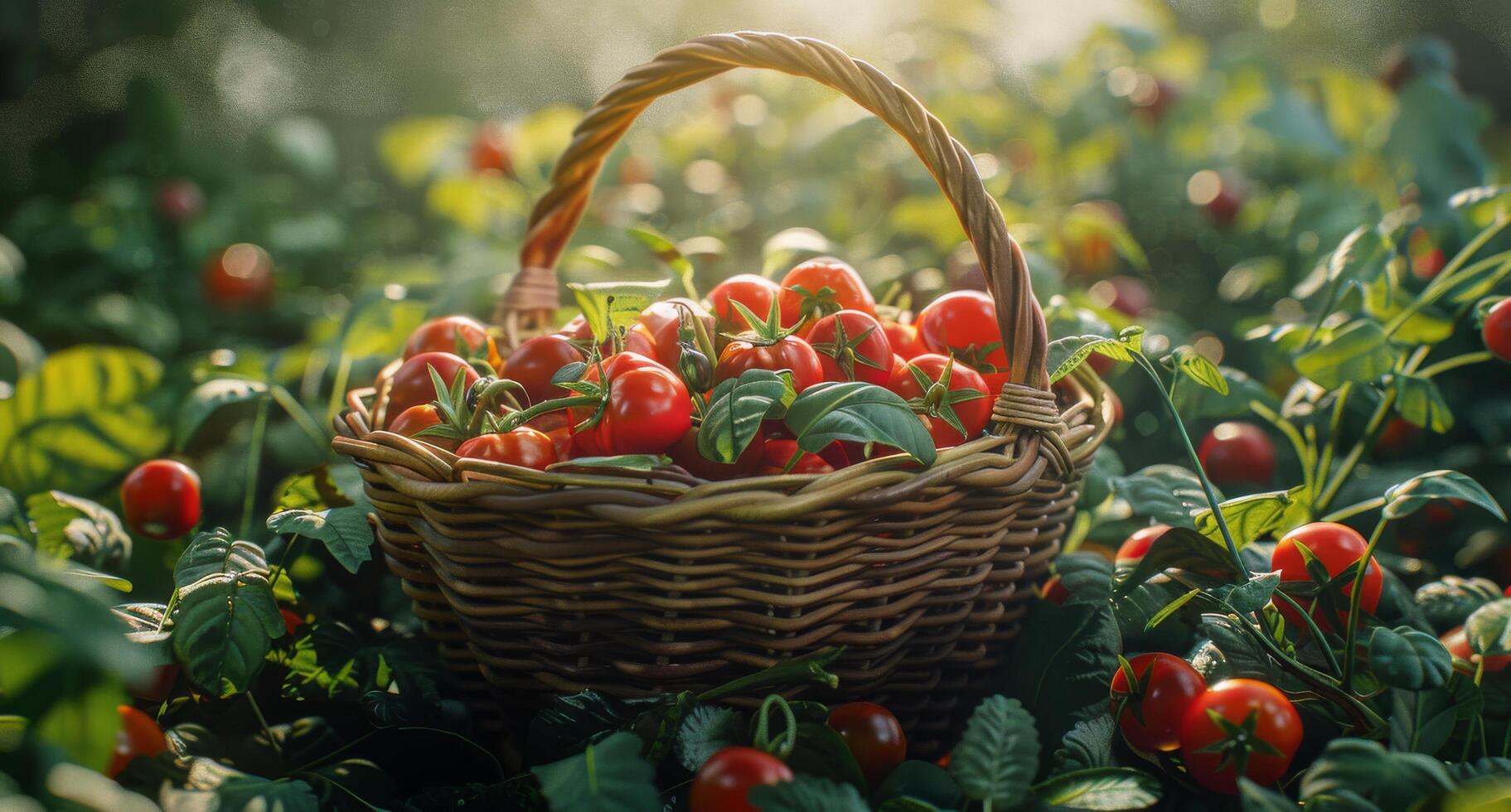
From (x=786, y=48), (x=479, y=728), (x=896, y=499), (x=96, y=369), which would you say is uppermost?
(x=786, y=48)

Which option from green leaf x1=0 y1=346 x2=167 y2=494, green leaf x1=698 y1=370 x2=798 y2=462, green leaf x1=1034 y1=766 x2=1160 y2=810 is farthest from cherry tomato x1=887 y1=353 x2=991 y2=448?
green leaf x1=0 y1=346 x2=167 y2=494

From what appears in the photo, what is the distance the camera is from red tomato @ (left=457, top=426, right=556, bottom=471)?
602mm

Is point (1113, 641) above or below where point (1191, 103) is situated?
below

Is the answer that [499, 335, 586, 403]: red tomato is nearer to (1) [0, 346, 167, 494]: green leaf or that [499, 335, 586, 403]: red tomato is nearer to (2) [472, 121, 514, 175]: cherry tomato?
(1) [0, 346, 167, 494]: green leaf

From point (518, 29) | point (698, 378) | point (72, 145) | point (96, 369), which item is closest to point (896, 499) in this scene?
point (698, 378)

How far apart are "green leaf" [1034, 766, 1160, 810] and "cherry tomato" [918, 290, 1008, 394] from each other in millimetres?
292

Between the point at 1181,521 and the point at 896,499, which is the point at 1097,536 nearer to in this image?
the point at 1181,521

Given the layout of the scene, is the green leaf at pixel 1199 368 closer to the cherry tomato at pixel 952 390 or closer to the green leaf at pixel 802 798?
the cherry tomato at pixel 952 390

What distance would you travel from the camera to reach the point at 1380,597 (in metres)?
0.72

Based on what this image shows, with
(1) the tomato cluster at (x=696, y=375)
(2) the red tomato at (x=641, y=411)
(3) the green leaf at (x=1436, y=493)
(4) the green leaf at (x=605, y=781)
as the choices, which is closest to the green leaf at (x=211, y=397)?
(1) the tomato cluster at (x=696, y=375)

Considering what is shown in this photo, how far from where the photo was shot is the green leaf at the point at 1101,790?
1.70 ft

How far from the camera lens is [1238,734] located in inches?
20.9

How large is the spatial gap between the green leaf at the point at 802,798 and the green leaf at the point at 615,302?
37 cm

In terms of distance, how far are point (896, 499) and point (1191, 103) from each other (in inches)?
53.3
